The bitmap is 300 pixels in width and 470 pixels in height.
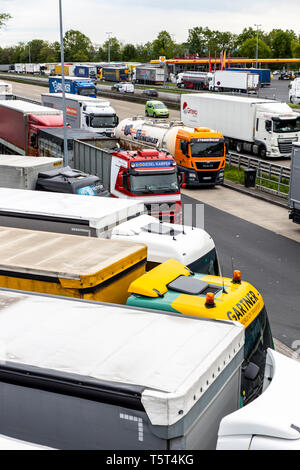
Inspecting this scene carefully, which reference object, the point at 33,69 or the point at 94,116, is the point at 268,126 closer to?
the point at 94,116

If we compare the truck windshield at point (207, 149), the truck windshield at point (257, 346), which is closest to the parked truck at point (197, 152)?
the truck windshield at point (207, 149)

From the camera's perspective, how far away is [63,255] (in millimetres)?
8508

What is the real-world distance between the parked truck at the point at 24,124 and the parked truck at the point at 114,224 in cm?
1615

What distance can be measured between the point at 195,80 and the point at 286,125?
52.9 meters

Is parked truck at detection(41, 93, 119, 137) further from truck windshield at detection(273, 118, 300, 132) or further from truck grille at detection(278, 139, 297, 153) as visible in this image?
truck grille at detection(278, 139, 297, 153)

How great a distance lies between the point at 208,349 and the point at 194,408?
0.76 metres

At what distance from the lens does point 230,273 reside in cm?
1612

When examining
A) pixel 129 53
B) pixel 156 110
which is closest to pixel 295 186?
pixel 156 110

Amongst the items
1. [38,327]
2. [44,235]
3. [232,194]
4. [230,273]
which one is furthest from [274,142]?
[38,327]

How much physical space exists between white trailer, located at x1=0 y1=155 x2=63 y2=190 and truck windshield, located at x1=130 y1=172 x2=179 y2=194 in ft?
9.40

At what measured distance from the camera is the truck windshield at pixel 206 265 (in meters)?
10.4

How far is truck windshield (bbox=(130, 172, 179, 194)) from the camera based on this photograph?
18562mm

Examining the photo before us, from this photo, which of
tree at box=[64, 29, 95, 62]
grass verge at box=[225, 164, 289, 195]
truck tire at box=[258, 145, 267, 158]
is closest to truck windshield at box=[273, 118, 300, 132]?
truck tire at box=[258, 145, 267, 158]
